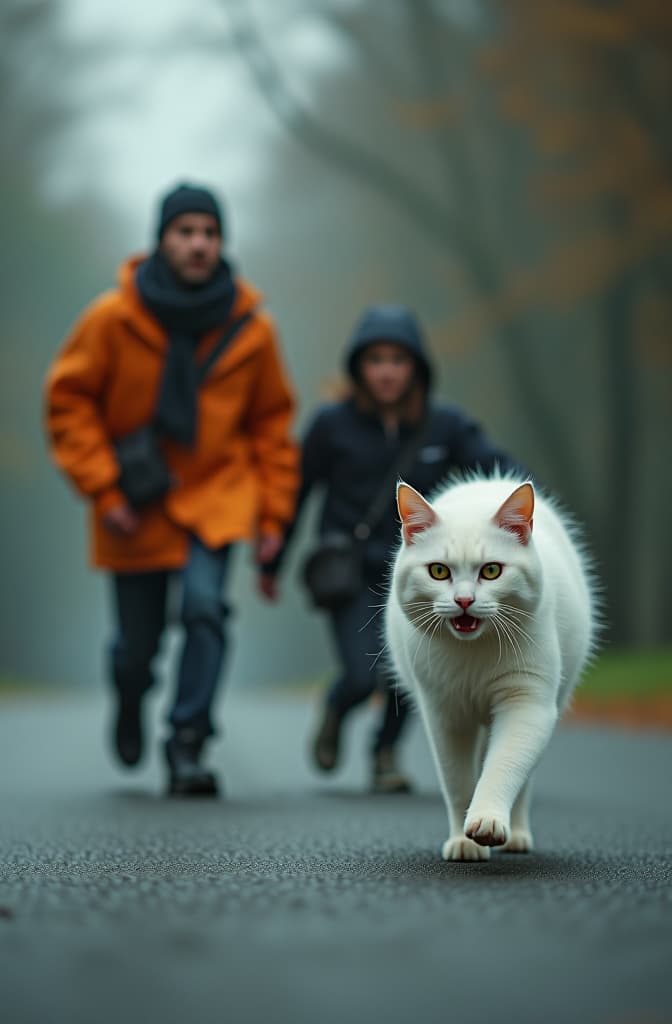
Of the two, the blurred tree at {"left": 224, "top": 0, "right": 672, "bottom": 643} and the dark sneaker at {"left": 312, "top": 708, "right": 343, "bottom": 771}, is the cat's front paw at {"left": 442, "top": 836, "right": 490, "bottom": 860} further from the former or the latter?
the blurred tree at {"left": 224, "top": 0, "right": 672, "bottom": 643}

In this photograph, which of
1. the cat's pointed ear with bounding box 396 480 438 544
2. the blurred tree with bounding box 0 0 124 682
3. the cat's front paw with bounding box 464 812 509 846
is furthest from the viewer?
the blurred tree with bounding box 0 0 124 682

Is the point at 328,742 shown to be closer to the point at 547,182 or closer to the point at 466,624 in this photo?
the point at 466,624

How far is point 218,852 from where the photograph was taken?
445 centimetres

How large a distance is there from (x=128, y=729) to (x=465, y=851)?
3.60 metres

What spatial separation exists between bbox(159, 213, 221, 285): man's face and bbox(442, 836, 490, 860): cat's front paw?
3.68 meters

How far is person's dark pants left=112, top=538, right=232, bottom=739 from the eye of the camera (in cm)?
688

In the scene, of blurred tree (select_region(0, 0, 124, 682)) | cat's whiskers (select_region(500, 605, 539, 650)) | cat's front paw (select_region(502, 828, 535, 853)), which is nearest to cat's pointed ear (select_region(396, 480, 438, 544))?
cat's whiskers (select_region(500, 605, 539, 650))

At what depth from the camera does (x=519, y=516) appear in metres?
4.12

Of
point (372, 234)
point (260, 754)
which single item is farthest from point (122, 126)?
point (260, 754)

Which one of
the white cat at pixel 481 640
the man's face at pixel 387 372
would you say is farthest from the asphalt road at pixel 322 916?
the man's face at pixel 387 372

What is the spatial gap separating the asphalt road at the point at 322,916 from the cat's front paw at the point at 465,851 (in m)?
0.05

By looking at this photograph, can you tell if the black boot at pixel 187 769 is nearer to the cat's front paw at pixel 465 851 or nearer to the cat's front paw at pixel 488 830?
the cat's front paw at pixel 465 851

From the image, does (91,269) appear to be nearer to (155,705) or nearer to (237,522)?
(155,705)

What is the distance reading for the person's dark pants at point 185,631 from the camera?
22.6ft
